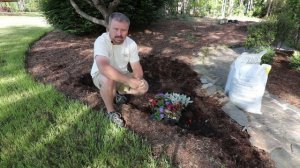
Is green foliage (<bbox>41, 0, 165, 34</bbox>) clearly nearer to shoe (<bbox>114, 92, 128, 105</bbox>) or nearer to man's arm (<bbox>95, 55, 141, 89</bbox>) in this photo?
shoe (<bbox>114, 92, 128, 105</bbox>)

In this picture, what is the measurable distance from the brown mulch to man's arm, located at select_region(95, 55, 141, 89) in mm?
495

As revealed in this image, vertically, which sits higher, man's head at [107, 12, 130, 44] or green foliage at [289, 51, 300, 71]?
man's head at [107, 12, 130, 44]

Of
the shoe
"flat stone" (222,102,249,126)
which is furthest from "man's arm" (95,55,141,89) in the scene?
"flat stone" (222,102,249,126)

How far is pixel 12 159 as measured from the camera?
2.72m

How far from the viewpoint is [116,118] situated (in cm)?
325

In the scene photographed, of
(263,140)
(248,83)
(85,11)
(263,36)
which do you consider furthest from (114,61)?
(263,36)

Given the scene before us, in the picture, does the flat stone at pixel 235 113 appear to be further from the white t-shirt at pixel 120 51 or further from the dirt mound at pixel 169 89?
the white t-shirt at pixel 120 51

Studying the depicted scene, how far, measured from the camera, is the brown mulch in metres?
2.86

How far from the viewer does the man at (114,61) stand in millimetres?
3146

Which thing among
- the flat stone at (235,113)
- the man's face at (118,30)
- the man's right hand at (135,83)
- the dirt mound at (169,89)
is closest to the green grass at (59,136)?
the dirt mound at (169,89)

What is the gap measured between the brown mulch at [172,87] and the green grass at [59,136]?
0.23 meters

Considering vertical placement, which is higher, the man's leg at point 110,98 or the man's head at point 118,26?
the man's head at point 118,26

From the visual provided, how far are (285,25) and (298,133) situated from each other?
3974mm

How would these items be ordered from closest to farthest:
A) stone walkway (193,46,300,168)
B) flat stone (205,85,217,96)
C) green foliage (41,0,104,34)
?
stone walkway (193,46,300,168), flat stone (205,85,217,96), green foliage (41,0,104,34)
